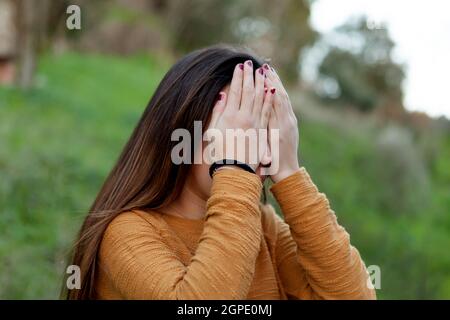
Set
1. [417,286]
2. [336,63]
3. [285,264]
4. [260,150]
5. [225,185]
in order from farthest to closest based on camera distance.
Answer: [336,63] < [417,286] < [285,264] < [260,150] < [225,185]

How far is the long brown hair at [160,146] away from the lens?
5.87 feet

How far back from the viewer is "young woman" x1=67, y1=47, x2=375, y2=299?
1636mm

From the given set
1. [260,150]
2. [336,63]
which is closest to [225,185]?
[260,150]

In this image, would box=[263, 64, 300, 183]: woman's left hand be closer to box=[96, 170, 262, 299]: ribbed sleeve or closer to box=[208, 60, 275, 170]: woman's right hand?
box=[208, 60, 275, 170]: woman's right hand

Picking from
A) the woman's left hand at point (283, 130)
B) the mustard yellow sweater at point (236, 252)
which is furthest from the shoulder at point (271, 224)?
the woman's left hand at point (283, 130)

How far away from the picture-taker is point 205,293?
1.48 metres

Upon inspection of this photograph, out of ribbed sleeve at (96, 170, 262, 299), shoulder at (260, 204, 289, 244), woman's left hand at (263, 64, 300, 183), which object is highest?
woman's left hand at (263, 64, 300, 183)

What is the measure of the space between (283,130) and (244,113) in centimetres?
16

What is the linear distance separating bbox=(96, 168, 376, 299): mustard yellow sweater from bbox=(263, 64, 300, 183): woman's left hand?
38mm

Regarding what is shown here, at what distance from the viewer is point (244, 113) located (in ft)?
5.68

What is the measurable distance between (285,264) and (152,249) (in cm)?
56

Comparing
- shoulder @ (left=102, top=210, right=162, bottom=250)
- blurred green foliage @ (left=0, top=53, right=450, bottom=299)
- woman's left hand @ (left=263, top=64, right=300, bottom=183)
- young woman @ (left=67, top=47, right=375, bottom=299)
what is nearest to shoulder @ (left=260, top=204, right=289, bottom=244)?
young woman @ (left=67, top=47, right=375, bottom=299)
